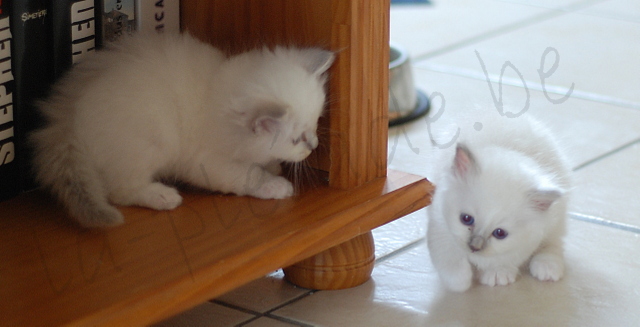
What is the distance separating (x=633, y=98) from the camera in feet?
6.59

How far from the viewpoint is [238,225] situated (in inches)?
39.8

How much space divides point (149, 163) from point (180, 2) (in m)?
0.30

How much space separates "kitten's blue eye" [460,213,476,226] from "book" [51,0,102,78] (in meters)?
0.60

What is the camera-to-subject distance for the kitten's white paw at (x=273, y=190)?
1104 millimetres

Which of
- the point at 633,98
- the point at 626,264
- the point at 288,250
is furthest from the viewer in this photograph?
the point at 633,98

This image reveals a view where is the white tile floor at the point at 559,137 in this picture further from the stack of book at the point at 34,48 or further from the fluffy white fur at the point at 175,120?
the stack of book at the point at 34,48

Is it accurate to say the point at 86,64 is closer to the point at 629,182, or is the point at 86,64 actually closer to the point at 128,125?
the point at 128,125

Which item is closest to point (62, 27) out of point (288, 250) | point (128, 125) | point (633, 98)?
point (128, 125)

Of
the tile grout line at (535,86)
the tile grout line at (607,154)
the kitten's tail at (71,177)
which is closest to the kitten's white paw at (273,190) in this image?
the kitten's tail at (71,177)

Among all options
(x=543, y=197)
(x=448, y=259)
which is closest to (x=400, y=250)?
(x=448, y=259)

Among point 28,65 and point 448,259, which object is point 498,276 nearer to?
point 448,259

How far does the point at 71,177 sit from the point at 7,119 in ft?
0.49

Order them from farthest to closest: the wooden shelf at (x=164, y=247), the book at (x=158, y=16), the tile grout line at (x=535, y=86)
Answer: the tile grout line at (x=535, y=86)
the book at (x=158, y=16)
the wooden shelf at (x=164, y=247)

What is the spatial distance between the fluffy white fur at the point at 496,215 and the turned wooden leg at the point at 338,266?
0.39ft
